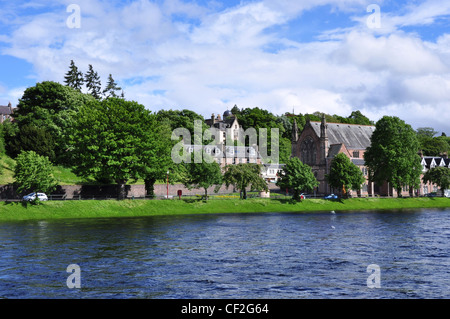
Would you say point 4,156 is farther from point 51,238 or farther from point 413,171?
point 413,171

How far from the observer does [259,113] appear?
198 metres

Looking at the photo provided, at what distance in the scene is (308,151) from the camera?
140500mm

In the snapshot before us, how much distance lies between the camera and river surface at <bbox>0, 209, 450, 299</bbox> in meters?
26.8

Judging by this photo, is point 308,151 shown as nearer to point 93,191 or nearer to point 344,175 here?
point 344,175

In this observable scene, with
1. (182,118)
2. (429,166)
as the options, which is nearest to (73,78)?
(182,118)

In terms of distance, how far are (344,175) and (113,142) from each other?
181 feet

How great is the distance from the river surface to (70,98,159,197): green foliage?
23695mm

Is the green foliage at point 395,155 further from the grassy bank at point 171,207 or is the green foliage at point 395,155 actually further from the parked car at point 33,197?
the parked car at point 33,197

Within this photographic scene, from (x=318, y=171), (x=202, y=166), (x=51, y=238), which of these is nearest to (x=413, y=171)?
(x=318, y=171)

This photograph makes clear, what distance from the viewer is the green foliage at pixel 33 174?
75.6 m

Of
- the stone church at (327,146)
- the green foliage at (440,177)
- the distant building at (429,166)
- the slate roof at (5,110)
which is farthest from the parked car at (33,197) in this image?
the slate roof at (5,110)

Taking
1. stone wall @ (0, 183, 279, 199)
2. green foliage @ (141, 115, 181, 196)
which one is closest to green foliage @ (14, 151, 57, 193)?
stone wall @ (0, 183, 279, 199)

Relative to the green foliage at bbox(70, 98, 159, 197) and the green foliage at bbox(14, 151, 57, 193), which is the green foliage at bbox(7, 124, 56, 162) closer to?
the green foliage at bbox(70, 98, 159, 197)

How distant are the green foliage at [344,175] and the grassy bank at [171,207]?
3.79m
